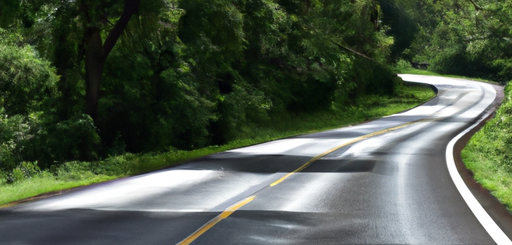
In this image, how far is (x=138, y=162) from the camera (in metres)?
18.5

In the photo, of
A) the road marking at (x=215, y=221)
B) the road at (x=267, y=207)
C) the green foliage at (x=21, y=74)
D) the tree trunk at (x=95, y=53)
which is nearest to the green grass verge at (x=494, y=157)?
the road at (x=267, y=207)

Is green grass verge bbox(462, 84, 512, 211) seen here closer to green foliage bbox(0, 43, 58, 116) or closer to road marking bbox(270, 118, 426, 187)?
road marking bbox(270, 118, 426, 187)

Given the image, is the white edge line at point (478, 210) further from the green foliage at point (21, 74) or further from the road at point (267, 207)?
the green foliage at point (21, 74)

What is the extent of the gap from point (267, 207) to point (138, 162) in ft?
26.1

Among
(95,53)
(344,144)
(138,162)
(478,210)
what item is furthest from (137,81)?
(478,210)

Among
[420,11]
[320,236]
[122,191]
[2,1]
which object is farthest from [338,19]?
[420,11]

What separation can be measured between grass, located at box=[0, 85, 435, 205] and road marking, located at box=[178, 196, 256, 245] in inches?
157

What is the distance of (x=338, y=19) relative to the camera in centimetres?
4972

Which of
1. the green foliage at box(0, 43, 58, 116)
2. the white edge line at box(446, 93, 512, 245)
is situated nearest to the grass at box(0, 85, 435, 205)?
the green foliage at box(0, 43, 58, 116)

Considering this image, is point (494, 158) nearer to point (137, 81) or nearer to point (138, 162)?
point (138, 162)

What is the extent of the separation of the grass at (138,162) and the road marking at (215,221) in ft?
13.1

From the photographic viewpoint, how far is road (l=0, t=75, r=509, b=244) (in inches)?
343

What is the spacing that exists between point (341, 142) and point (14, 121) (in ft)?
40.1

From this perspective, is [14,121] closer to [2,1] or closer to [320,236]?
[2,1]
